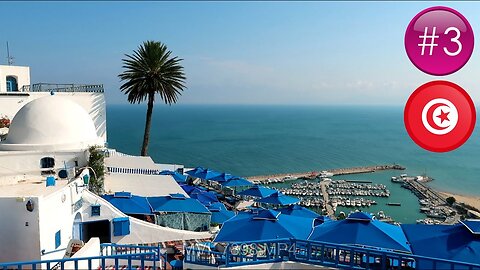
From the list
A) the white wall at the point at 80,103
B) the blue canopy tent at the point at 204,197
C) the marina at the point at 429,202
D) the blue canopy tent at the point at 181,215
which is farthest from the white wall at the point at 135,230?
the marina at the point at 429,202

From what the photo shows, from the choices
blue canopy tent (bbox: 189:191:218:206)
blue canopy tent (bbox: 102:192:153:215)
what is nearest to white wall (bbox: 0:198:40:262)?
blue canopy tent (bbox: 102:192:153:215)

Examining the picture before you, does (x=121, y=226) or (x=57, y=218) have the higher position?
(x=57, y=218)

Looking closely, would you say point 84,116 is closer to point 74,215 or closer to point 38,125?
point 38,125

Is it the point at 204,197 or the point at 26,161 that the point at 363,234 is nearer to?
the point at 26,161

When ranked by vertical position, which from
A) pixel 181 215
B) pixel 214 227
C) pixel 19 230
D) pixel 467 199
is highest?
pixel 19 230

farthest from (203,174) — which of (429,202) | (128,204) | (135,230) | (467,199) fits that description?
(467,199)
